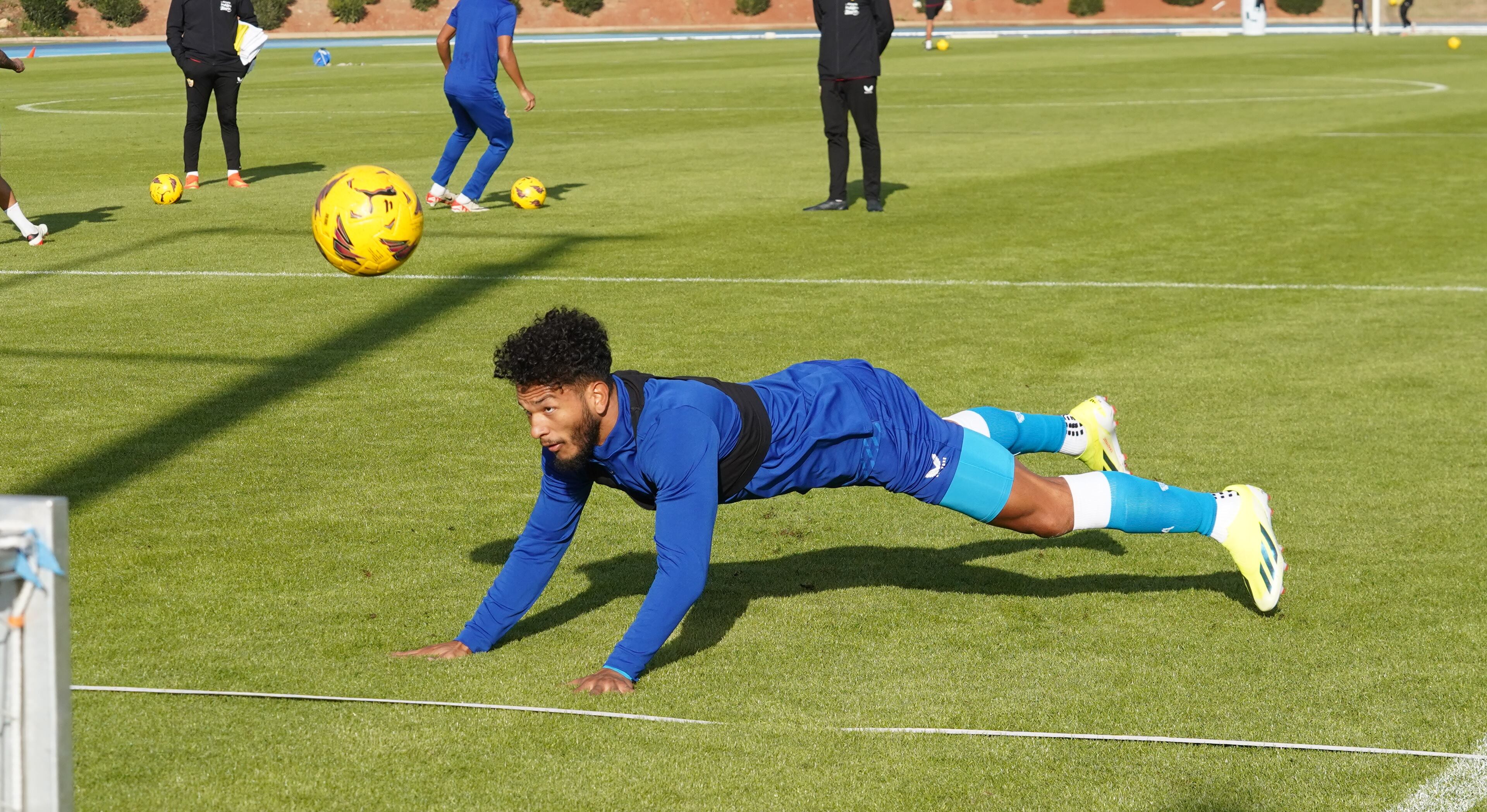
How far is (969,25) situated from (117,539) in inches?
2504

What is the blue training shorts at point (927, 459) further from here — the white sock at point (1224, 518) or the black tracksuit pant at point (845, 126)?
the black tracksuit pant at point (845, 126)

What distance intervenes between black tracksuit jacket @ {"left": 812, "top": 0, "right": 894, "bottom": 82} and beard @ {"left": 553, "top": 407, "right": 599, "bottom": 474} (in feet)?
33.6

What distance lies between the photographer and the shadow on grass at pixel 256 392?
6707mm

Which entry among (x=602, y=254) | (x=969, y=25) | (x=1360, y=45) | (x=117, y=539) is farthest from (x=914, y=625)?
(x=969, y=25)

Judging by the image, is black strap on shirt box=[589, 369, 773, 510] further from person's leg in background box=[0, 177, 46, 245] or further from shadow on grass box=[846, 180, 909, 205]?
shadow on grass box=[846, 180, 909, 205]

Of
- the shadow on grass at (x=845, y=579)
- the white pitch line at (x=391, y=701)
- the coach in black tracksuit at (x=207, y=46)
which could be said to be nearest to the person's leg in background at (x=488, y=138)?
the coach in black tracksuit at (x=207, y=46)

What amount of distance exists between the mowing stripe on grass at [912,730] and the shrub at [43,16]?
6195 centimetres

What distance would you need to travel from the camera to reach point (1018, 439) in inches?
217

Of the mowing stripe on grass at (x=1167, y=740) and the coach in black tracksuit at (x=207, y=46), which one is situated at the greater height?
the coach in black tracksuit at (x=207, y=46)

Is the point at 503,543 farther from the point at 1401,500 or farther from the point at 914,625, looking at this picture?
the point at 1401,500

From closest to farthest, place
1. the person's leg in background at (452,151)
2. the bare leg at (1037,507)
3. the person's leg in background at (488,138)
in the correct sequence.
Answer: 1. the bare leg at (1037,507)
2. the person's leg in background at (488,138)
3. the person's leg in background at (452,151)

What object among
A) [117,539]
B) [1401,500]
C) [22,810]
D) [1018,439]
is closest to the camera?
[22,810]

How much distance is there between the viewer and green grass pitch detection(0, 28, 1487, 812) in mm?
4164

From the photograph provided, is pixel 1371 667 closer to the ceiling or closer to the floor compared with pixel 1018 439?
closer to the floor
